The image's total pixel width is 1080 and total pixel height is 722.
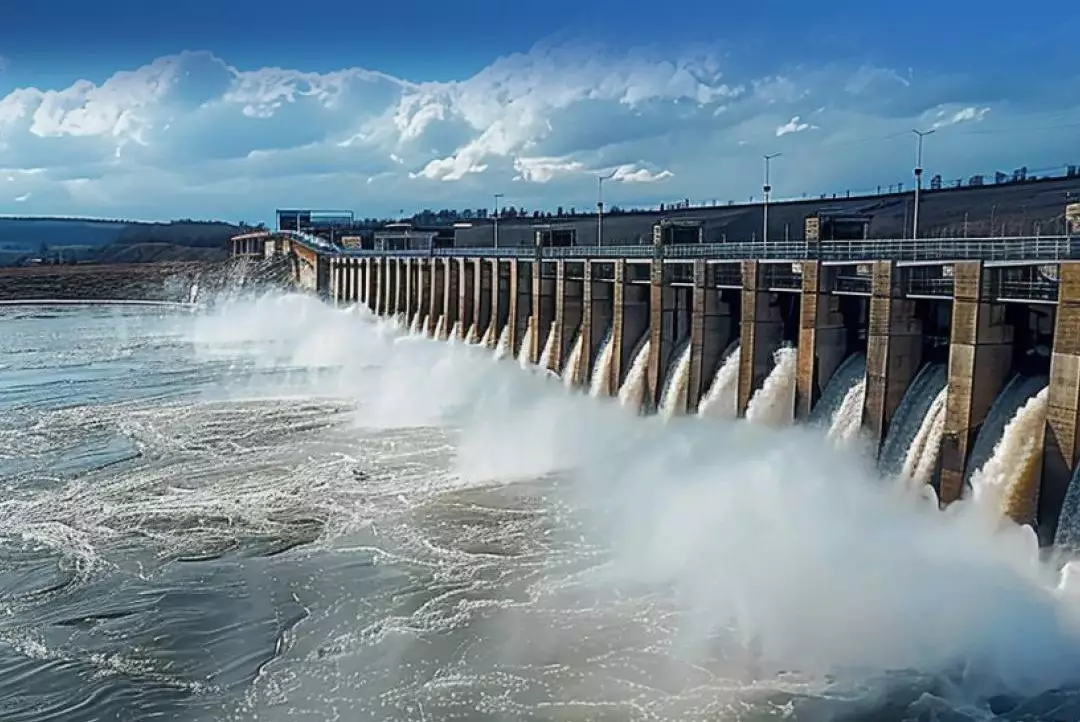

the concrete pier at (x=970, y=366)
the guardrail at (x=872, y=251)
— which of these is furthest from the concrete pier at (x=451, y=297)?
the concrete pier at (x=970, y=366)

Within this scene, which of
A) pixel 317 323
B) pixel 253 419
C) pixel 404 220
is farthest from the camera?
pixel 404 220

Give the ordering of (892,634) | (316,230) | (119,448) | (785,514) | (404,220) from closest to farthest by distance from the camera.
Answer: (892,634)
(785,514)
(119,448)
(316,230)
(404,220)

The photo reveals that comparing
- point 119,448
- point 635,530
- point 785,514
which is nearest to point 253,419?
point 119,448

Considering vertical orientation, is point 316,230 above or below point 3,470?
above

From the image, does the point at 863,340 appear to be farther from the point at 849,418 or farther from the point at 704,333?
the point at 704,333

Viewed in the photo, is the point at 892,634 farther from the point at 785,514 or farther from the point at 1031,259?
the point at 1031,259

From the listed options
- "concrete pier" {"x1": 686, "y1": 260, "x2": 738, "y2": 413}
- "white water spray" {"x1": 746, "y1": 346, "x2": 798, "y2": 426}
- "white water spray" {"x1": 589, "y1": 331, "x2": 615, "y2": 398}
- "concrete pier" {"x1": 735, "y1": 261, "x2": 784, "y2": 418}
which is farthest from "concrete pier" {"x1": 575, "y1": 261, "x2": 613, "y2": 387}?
"white water spray" {"x1": 746, "y1": 346, "x2": 798, "y2": 426}

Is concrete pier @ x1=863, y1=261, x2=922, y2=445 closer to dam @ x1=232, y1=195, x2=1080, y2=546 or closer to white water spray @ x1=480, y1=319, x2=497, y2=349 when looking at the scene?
dam @ x1=232, y1=195, x2=1080, y2=546
